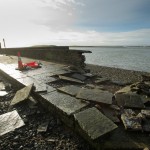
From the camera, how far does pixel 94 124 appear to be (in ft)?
8.77

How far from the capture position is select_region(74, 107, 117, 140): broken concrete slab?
8.10 feet

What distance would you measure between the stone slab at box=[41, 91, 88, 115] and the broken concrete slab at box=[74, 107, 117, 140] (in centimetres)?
38

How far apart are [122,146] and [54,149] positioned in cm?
117

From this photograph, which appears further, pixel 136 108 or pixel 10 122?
pixel 10 122

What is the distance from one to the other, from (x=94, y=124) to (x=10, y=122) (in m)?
2.06

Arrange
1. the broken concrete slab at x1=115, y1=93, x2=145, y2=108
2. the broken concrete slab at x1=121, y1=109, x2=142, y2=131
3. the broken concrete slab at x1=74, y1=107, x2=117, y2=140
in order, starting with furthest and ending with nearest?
the broken concrete slab at x1=115, y1=93, x2=145, y2=108, the broken concrete slab at x1=121, y1=109, x2=142, y2=131, the broken concrete slab at x1=74, y1=107, x2=117, y2=140

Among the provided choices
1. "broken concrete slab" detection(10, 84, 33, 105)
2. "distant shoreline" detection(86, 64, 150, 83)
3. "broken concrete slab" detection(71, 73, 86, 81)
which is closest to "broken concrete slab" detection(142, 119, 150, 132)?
"broken concrete slab" detection(10, 84, 33, 105)

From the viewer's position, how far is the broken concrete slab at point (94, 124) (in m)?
2.47

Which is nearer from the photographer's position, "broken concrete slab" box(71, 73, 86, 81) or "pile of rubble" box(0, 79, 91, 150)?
"pile of rubble" box(0, 79, 91, 150)

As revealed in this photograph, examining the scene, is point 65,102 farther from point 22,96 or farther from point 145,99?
point 145,99

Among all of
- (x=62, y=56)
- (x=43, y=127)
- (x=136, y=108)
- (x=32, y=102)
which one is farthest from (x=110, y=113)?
(x=62, y=56)

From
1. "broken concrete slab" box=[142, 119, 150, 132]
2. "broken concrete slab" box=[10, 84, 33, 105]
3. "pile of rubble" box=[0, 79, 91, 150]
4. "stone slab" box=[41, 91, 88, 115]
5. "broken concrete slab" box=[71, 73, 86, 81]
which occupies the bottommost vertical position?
"pile of rubble" box=[0, 79, 91, 150]

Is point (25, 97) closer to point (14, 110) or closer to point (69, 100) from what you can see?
point (14, 110)

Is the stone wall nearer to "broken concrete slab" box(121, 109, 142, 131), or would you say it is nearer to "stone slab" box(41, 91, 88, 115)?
"stone slab" box(41, 91, 88, 115)
